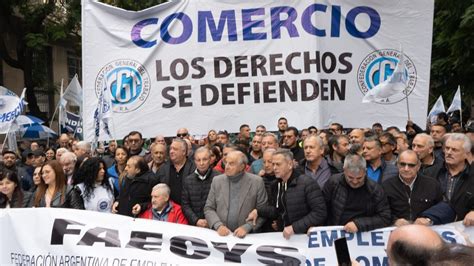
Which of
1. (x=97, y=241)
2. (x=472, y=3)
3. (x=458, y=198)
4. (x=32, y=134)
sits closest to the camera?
(x=458, y=198)

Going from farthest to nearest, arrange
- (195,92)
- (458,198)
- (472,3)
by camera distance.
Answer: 1. (472,3)
2. (195,92)
3. (458,198)

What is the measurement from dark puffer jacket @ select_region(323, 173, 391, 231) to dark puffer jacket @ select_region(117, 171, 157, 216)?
1887mm

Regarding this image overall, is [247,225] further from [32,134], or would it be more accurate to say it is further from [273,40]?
[32,134]

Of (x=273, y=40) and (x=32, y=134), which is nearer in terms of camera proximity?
(x=273, y=40)

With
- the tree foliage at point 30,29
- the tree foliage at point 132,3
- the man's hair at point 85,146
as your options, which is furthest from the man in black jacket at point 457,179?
the tree foliage at point 30,29

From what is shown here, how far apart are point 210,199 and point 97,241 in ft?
3.51

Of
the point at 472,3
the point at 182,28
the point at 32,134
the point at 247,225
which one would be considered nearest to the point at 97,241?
the point at 247,225

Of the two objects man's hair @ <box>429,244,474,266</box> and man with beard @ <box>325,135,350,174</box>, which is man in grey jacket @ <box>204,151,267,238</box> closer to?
man with beard @ <box>325,135,350,174</box>

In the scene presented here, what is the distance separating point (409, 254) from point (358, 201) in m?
3.05

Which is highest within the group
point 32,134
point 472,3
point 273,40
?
point 472,3

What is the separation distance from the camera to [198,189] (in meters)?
5.84

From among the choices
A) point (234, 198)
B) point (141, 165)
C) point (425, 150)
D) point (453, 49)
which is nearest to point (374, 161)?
point (425, 150)

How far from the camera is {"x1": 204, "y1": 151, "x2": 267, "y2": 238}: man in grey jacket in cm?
543

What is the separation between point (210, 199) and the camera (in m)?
5.54
